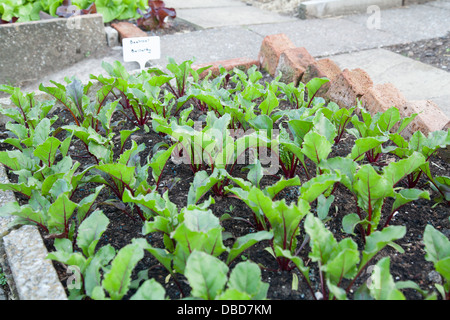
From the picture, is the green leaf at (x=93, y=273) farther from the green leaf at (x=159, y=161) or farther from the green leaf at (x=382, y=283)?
the green leaf at (x=382, y=283)

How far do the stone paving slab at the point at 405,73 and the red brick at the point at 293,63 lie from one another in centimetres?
63

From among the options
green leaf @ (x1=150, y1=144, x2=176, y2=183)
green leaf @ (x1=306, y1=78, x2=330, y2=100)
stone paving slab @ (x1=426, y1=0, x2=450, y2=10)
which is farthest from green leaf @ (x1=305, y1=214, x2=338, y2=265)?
stone paving slab @ (x1=426, y1=0, x2=450, y2=10)

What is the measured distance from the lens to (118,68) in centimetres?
289

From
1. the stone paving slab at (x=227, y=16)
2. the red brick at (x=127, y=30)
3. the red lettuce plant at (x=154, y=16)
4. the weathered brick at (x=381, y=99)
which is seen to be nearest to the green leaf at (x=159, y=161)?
the weathered brick at (x=381, y=99)

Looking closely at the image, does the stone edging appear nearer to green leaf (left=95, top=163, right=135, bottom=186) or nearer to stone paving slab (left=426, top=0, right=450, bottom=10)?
green leaf (left=95, top=163, right=135, bottom=186)

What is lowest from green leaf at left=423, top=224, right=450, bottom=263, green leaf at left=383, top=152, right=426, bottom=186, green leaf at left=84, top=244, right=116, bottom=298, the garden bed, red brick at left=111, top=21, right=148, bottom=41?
the garden bed

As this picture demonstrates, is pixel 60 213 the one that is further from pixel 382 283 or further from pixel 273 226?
pixel 382 283

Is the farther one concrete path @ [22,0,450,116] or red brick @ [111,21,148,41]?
red brick @ [111,21,148,41]

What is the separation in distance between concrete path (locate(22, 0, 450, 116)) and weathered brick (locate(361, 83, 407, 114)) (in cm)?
60

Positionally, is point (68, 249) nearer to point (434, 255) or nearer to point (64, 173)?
point (64, 173)

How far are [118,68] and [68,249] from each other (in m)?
1.62

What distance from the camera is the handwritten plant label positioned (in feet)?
10.5

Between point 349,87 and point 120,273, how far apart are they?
202 centimetres
